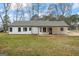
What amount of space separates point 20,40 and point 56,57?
1.33ft

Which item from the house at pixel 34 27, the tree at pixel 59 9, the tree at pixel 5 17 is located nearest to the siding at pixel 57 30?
the house at pixel 34 27

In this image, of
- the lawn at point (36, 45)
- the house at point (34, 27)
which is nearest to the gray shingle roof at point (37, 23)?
the house at point (34, 27)

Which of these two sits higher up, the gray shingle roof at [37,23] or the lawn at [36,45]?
the gray shingle roof at [37,23]

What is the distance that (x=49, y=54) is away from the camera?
6.22 metres

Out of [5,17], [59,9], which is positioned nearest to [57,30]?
[59,9]

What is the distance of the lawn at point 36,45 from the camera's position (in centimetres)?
623

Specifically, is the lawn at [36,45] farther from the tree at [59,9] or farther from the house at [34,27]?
the tree at [59,9]

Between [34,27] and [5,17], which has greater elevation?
[5,17]

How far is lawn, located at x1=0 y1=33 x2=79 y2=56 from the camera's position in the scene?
623 centimetres

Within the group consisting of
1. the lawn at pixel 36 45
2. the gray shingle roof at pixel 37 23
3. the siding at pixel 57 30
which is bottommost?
the lawn at pixel 36 45

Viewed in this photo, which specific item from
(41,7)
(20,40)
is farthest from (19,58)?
(41,7)

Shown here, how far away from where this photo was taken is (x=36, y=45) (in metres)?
6.24

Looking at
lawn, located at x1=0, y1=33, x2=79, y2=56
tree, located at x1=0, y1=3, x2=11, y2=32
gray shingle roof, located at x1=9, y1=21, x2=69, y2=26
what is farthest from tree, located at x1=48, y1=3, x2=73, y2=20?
tree, located at x1=0, y1=3, x2=11, y2=32

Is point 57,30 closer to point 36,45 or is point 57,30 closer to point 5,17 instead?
point 36,45
